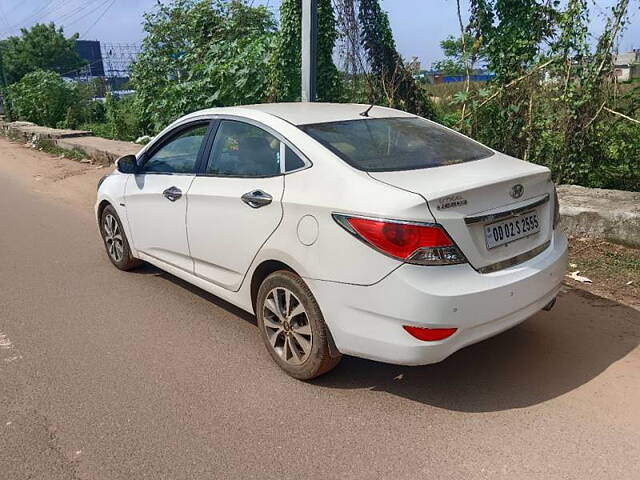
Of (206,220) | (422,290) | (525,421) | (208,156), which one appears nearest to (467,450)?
(525,421)

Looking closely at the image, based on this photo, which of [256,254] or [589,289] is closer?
[256,254]

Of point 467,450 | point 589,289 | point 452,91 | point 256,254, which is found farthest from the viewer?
point 452,91

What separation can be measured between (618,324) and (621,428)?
1.31 m

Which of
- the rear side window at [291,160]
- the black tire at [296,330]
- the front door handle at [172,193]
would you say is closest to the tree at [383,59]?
the front door handle at [172,193]

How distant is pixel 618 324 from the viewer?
394 cm

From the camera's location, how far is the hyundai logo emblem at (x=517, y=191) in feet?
10.1

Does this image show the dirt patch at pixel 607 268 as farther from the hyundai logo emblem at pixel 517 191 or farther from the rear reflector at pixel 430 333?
the rear reflector at pixel 430 333

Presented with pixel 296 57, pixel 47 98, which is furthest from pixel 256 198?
pixel 47 98

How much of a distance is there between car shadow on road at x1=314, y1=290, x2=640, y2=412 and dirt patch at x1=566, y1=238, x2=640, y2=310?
386mm

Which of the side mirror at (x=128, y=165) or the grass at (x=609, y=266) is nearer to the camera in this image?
the grass at (x=609, y=266)

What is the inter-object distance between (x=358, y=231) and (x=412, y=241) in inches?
10.7

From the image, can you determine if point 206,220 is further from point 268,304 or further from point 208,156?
point 268,304

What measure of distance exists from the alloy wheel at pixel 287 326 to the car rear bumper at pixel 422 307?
25cm

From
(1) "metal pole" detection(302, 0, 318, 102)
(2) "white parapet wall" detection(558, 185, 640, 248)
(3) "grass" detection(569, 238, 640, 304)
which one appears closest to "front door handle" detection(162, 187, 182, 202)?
(1) "metal pole" detection(302, 0, 318, 102)
